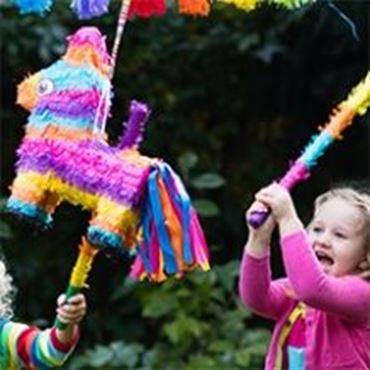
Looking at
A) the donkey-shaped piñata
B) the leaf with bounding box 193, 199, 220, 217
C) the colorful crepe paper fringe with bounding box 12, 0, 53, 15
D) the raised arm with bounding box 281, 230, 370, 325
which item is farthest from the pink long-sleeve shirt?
the leaf with bounding box 193, 199, 220, 217

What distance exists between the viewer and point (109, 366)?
3.81 m

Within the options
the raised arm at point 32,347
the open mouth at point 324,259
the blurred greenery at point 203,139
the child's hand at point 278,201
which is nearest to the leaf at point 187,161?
the blurred greenery at point 203,139

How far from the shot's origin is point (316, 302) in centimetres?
234

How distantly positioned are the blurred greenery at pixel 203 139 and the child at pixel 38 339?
1206mm

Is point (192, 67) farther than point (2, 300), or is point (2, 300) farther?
point (192, 67)

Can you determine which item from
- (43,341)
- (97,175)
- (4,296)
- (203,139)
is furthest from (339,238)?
(203,139)

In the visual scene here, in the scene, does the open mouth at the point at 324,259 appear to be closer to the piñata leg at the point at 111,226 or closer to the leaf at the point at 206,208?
the piñata leg at the point at 111,226

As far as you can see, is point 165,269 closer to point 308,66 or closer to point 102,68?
point 102,68

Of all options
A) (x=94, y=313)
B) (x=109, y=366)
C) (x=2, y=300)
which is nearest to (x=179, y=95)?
(x=94, y=313)

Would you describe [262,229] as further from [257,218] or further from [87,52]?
[87,52]

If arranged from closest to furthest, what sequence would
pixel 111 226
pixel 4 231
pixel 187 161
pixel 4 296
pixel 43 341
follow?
pixel 111 226 → pixel 43 341 → pixel 4 296 → pixel 4 231 → pixel 187 161

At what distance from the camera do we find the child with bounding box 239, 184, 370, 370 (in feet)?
7.65

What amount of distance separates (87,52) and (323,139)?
396mm

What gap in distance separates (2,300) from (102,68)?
50 cm
